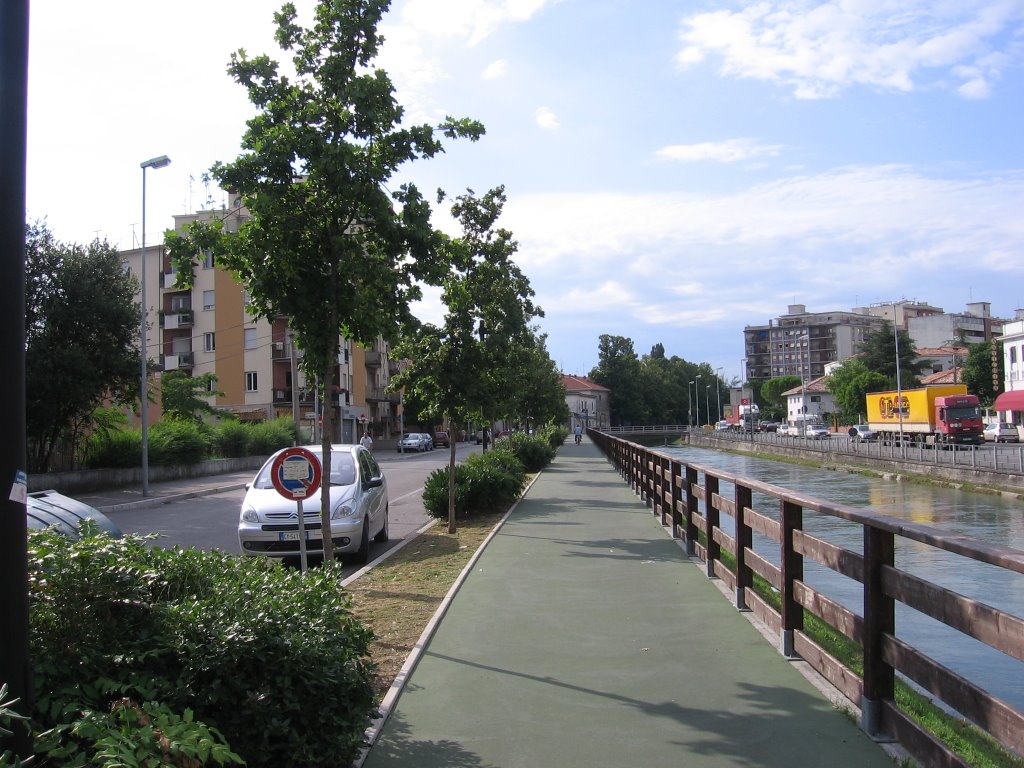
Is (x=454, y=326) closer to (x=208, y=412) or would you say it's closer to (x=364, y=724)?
(x=364, y=724)

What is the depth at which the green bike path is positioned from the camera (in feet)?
13.1

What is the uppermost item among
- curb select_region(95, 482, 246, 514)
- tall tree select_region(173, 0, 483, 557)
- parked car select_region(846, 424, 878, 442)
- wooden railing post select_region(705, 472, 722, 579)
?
tall tree select_region(173, 0, 483, 557)

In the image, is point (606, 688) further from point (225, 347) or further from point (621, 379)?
point (621, 379)

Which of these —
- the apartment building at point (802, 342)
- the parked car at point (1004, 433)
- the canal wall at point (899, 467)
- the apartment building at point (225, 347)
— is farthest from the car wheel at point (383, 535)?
the apartment building at point (802, 342)

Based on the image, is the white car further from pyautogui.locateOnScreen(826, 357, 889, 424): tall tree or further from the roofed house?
the roofed house

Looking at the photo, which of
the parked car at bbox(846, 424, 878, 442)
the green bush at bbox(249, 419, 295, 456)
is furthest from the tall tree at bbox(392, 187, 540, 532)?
the parked car at bbox(846, 424, 878, 442)

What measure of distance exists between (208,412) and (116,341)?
1055 inches

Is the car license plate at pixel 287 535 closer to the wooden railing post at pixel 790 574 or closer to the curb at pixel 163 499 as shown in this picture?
the wooden railing post at pixel 790 574

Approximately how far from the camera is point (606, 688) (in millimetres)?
4969

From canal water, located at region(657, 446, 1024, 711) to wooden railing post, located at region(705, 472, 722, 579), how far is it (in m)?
1.50

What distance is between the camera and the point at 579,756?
3.99 meters

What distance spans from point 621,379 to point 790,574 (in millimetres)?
148264

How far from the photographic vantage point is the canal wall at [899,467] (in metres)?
28.6

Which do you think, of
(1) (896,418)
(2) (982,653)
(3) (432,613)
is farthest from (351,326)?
(1) (896,418)
